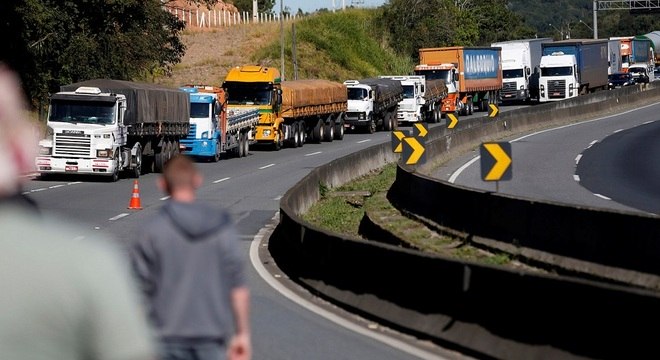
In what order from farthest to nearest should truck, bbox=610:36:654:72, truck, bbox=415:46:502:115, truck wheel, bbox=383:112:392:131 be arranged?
1. truck, bbox=610:36:654:72
2. truck, bbox=415:46:502:115
3. truck wheel, bbox=383:112:392:131

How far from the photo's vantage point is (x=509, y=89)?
91125mm

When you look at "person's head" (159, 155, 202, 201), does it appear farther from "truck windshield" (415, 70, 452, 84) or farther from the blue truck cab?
"truck windshield" (415, 70, 452, 84)

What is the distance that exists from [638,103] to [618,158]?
37.0 metres

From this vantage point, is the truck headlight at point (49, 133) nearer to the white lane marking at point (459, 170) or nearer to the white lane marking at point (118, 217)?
the white lane marking at point (118, 217)

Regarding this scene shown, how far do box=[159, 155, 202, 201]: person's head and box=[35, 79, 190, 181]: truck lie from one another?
32049 millimetres

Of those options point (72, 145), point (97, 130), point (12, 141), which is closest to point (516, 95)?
point (97, 130)

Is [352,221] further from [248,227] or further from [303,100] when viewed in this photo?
[303,100]

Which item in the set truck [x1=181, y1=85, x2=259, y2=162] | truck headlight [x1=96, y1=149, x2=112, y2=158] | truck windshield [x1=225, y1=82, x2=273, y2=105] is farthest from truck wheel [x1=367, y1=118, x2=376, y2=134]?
truck headlight [x1=96, y1=149, x2=112, y2=158]

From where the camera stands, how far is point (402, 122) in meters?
74.0

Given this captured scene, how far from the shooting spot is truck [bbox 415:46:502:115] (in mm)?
76938

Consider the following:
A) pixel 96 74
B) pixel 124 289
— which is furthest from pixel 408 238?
pixel 96 74

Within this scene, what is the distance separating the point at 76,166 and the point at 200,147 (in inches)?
398

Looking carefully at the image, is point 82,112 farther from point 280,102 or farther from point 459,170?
point 280,102

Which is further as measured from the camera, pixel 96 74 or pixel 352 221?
pixel 96 74
